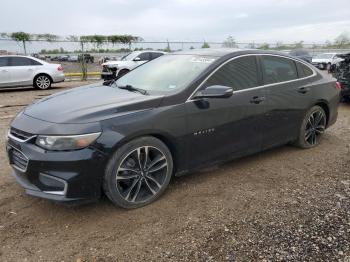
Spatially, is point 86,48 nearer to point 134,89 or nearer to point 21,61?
point 21,61

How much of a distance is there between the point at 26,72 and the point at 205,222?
12288 millimetres

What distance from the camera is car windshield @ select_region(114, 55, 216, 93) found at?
162 inches

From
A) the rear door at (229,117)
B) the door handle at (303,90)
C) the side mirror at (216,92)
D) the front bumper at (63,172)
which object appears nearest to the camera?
the front bumper at (63,172)

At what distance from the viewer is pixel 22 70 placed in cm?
1370

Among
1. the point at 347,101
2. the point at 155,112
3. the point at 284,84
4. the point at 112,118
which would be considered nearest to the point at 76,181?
the point at 112,118

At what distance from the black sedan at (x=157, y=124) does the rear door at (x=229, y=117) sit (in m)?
0.01

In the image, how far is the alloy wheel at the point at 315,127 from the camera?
5.45 meters

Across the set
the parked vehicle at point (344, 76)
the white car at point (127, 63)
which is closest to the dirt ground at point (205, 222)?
the parked vehicle at point (344, 76)

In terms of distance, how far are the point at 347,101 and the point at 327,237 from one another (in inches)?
289

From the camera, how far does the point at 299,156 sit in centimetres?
524

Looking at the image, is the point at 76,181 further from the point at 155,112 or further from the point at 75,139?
the point at 155,112

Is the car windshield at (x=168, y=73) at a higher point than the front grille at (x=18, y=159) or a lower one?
higher

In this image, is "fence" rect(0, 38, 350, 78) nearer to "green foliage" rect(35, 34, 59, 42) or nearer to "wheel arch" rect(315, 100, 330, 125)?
"green foliage" rect(35, 34, 59, 42)

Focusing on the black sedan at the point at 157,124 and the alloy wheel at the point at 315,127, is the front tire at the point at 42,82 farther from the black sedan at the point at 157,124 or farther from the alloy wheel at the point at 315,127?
the alloy wheel at the point at 315,127
